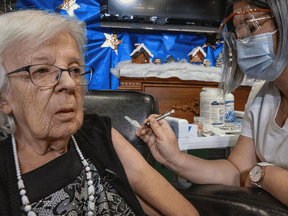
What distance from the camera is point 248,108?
1.18 metres

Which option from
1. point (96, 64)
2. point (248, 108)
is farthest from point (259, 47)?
point (96, 64)

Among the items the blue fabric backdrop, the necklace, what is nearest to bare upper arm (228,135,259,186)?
the necklace

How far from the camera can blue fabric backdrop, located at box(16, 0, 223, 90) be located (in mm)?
2865

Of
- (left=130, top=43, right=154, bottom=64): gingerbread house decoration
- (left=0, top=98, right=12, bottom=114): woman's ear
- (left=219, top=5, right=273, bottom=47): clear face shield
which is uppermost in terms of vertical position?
(left=219, top=5, right=273, bottom=47): clear face shield

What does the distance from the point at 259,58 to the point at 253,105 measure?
0.25 m

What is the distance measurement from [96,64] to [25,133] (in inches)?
95.5

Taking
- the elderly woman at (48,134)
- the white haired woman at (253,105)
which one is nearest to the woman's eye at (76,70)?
the elderly woman at (48,134)

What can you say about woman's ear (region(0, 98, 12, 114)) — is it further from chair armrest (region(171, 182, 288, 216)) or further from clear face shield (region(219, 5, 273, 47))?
clear face shield (region(219, 5, 273, 47))

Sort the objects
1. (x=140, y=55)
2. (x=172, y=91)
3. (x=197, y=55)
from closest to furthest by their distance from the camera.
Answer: (x=172, y=91) < (x=140, y=55) < (x=197, y=55)

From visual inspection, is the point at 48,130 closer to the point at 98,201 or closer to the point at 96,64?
the point at 98,201

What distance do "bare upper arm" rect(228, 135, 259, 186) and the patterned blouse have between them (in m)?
0.65

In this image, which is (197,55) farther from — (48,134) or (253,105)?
(48,134)

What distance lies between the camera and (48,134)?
0.66 meters

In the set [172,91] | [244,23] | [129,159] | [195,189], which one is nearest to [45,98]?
[129,159]
